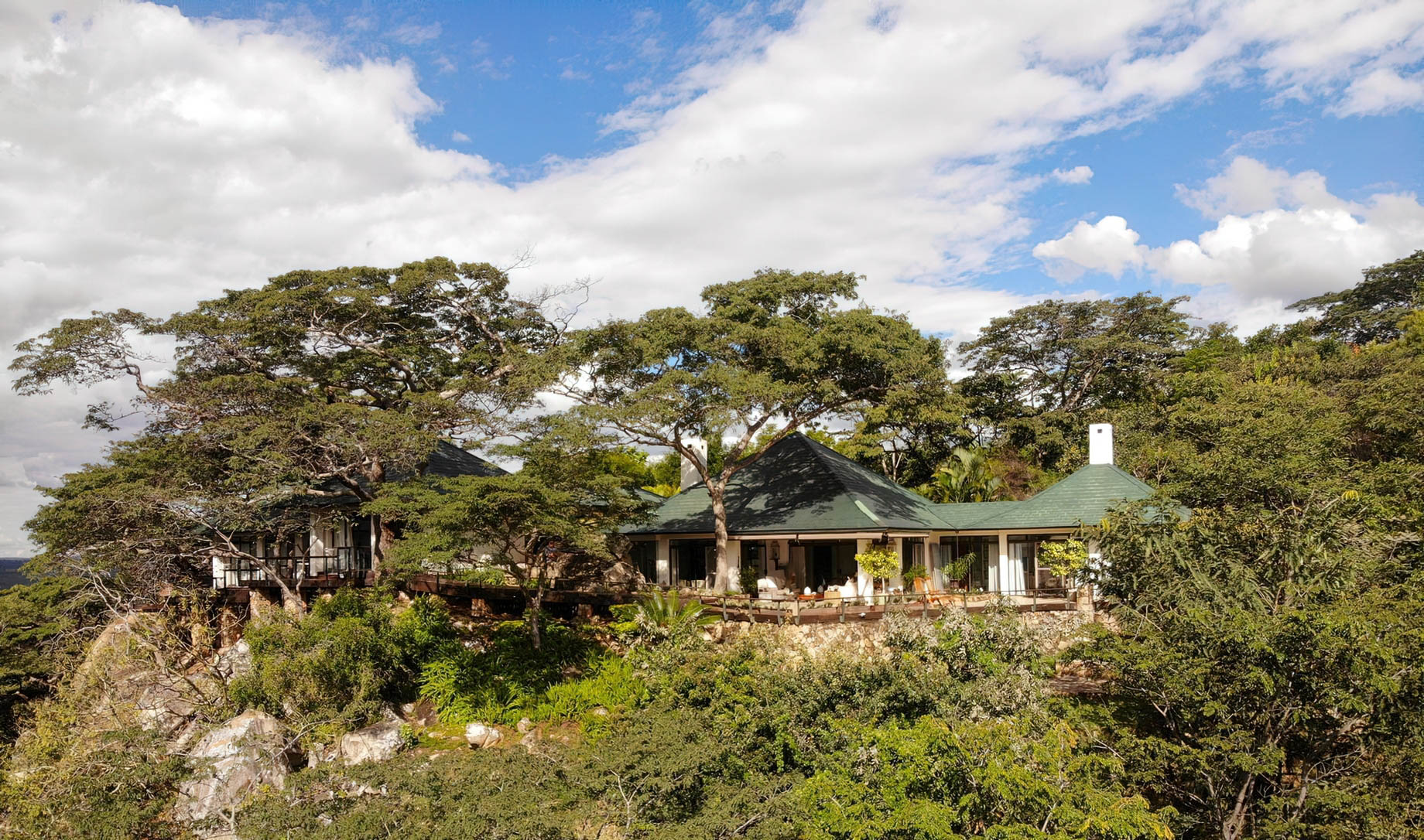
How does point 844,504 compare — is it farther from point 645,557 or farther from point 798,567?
point 645,557

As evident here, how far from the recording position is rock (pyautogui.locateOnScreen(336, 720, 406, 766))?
16672mm

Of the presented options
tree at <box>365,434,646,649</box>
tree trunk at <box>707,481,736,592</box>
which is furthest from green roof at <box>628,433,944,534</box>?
tree at <box>365,434,646,649</box>

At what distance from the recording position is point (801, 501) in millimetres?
25625

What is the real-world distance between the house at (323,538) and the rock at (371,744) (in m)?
9.33

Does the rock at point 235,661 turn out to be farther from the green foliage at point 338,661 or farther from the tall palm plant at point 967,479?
the tall palm plant at point 967,479

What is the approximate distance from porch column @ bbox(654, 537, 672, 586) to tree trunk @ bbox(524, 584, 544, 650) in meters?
7.16

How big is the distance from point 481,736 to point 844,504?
39.2 ft

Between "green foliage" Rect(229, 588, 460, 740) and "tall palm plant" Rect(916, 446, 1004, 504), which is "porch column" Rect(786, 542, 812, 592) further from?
"green foliage" Rect(229, 588, 460, 740)

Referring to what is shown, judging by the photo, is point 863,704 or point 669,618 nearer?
point 863,704

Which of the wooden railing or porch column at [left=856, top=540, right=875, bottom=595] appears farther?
porch column at [left=856, top=540, right=875, bottom=595]

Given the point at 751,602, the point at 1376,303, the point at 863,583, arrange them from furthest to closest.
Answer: the point at 1376,303
the point at 863,583
the point at 751,602

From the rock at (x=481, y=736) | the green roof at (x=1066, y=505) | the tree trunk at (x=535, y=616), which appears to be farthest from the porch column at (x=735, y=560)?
the rock at (x=481, y=736)

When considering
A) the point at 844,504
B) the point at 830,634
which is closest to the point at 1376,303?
the point at 844,504

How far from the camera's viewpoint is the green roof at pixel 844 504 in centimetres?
2423
